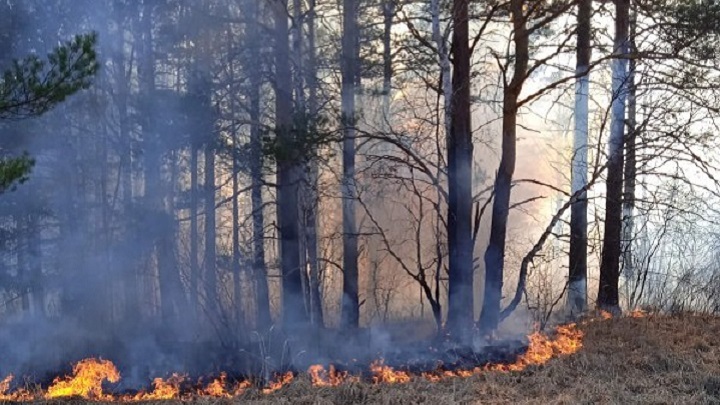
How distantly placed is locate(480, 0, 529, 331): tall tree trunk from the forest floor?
2.50 m

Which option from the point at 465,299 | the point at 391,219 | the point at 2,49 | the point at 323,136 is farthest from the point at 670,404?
the point at 2,49

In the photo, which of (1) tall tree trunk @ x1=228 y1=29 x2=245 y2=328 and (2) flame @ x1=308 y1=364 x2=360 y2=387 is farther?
(1) tall tree trunk @ x1=228 y1=29 x2=245 y2=328

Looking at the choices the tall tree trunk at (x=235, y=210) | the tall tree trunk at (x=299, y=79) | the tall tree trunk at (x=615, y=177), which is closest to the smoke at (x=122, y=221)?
the tall tree trunk at (x=235, y=210)

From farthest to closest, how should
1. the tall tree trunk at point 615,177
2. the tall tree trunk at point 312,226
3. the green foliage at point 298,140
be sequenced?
the tall tree trunk at point 312,226 < the tall tree trunk at point 615,177 < the green foliage at point 298,140

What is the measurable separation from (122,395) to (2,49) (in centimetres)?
868

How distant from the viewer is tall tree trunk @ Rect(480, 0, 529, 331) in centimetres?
1075

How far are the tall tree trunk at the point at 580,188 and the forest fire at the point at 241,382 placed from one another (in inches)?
106

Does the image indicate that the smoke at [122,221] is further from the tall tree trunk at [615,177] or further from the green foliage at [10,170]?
the green foliage at [10,170]

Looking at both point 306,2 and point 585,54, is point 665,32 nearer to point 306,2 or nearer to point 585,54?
point 585,54

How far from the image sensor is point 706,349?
805 cm

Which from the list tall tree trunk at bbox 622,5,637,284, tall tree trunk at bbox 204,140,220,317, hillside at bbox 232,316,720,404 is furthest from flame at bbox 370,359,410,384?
tall tree trunk at bbox 204,140,220,317

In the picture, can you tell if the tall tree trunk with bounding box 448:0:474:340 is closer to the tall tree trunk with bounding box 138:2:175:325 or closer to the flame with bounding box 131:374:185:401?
the flame with bounding box 131:374:185:401

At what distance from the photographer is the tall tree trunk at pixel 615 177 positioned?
11.3 m

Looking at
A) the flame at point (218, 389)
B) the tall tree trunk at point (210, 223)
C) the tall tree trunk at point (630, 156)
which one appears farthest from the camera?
the tall tree trunk at point (210, 223)
